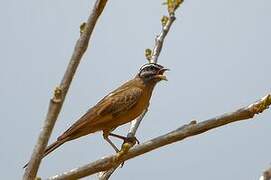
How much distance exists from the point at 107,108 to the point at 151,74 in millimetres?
1258

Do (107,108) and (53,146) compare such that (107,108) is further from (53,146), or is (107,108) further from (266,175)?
(266,175)

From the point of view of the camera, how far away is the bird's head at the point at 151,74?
28.3 ft

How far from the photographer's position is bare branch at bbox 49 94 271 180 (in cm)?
414

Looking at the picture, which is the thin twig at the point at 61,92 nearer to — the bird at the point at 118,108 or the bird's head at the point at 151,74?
the bird at the point at 118,108

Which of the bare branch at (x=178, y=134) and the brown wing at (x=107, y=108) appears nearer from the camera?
the bare branch at (x=178, y=134)

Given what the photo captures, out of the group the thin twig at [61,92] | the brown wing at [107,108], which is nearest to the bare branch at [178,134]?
the thin twig at [61,92]

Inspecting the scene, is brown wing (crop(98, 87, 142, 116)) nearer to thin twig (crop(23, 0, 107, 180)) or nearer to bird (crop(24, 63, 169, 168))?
bird (crop(24, 63, 169, 168))

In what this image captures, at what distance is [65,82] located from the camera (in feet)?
11.3

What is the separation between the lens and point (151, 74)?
28.8 ft

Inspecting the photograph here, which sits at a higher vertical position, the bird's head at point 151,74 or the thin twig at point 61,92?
the bird's head at point 151,74

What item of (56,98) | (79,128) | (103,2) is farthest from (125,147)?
(79,128)

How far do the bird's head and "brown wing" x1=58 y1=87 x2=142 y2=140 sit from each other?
15.7 inches

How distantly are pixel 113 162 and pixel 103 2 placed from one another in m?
1.38

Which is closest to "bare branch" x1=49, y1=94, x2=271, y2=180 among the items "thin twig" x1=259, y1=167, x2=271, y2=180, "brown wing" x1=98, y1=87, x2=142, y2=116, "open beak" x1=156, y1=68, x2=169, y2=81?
"thin twig" x1=259, y1=167, x2=271, y2=180
